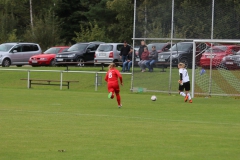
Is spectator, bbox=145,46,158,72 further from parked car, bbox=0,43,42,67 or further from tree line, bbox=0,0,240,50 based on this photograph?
parked car, bbox=0,43,42,67

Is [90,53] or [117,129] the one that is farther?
[90,53]

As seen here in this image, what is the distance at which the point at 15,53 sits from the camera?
50.4 meters

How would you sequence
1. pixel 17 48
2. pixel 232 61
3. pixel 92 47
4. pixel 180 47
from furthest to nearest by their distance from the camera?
pixel 17 48 → pixel 92 47 → pixel 180 47 → pixel 232 61

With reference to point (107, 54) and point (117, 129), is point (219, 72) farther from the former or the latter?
point (107, 54)

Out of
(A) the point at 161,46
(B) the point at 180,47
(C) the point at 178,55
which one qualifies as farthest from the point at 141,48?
(B) the point at 180,47

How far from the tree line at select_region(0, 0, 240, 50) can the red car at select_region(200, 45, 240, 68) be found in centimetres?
53

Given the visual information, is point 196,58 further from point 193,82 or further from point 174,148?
point 174,148

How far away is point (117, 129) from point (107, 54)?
2965 cm

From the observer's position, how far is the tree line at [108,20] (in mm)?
31156

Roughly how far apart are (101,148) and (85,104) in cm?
1225

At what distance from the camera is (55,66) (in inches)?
1959

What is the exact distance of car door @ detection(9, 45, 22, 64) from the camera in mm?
50000

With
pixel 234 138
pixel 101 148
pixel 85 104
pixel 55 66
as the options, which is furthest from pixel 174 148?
pixel 55 66

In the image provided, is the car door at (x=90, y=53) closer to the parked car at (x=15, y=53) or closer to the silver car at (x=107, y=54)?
the silver car at (x=107, y=54)
